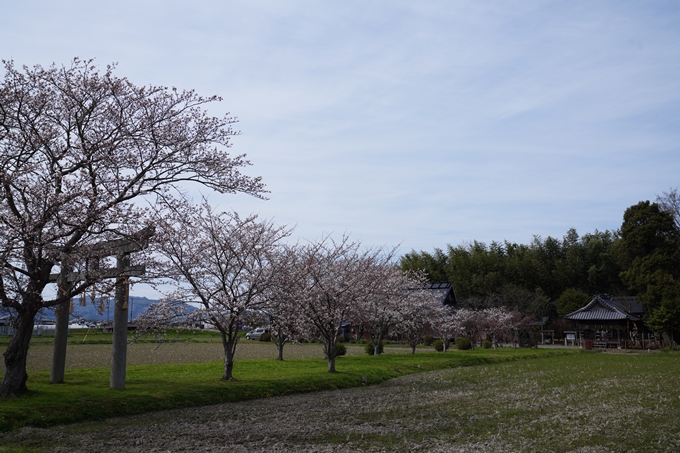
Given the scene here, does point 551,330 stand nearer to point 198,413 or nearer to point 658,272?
point 658,272

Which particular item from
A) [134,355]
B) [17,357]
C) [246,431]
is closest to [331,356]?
[246,431]

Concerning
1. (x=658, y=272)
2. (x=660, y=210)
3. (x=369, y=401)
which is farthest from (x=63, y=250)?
(x=660, y=210)

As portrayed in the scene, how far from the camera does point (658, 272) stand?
34750mm

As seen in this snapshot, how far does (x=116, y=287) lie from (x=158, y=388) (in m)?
2.59

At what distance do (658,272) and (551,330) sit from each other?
1339cm

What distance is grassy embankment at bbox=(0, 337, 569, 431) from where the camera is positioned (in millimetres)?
9541

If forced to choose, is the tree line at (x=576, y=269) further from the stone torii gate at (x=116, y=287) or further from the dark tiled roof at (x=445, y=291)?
the stone torii gate at (x=116, y=287)

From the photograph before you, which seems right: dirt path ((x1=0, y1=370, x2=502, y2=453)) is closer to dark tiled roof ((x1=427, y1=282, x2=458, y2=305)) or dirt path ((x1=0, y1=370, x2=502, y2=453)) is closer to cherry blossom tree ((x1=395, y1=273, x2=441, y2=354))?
cherry blossom tree ((x1=395, y1=273, x2=441, y2=354))

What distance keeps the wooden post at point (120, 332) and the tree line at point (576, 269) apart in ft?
85.9

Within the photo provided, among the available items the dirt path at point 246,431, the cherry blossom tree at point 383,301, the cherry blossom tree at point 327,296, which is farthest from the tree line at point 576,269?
the dirt path at point 246,431

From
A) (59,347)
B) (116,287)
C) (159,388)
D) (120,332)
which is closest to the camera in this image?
(116,287)

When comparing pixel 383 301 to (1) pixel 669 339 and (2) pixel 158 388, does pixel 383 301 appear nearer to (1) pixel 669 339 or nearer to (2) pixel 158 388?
(2) pixel 158 388

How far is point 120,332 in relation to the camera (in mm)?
12188

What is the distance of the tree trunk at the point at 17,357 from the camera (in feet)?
33.7
